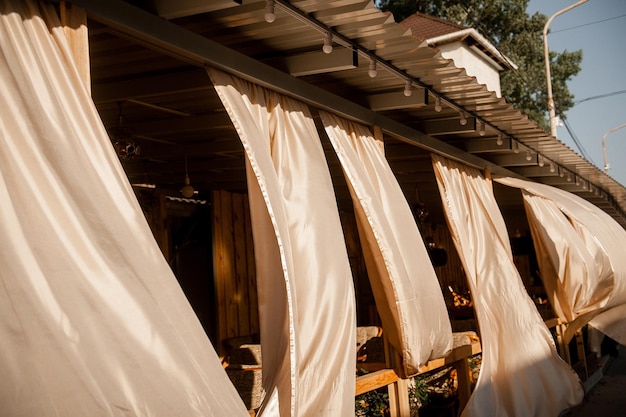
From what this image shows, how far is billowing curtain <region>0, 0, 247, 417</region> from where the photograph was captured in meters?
2.40

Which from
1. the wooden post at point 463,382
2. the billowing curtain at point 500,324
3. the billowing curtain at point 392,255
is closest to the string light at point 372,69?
the billowing curtain at point 392,255

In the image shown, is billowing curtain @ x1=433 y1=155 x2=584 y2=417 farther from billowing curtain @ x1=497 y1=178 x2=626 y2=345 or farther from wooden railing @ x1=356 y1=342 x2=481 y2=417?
billowing curtain @ x1=497 y1=178 x2=626 y2=345

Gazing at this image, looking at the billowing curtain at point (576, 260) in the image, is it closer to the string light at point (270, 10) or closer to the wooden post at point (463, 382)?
the wooden post at point (463, 382)

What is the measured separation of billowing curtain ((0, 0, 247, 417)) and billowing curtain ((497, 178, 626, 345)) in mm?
6230

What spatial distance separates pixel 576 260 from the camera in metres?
8.63

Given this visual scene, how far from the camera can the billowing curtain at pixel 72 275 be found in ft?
7.88

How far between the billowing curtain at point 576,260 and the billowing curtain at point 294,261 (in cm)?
447

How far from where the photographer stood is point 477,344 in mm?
7277

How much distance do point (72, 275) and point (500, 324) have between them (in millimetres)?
4938

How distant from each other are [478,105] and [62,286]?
4506mm

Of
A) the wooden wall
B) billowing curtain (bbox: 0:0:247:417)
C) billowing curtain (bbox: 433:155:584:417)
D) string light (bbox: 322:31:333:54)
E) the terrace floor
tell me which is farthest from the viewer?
the wooden wall

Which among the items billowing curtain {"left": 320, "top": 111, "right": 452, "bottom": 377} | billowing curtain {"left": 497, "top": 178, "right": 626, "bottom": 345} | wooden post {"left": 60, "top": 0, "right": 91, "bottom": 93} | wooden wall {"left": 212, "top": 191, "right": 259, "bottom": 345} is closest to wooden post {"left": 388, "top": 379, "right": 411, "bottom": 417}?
billowing curtain {"left": 320, "top": 111, "right": 452, "bottom": 377}

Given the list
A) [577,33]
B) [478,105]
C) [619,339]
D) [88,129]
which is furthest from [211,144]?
[577,33]

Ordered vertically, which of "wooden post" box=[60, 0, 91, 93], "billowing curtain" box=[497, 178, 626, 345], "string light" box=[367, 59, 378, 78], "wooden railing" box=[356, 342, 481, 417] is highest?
"string light" box=[367, 59, 378, 78]
